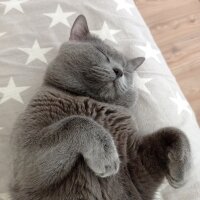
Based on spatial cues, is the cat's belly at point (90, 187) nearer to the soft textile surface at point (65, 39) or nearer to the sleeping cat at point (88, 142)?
the sleeping cat at point (88, 142)

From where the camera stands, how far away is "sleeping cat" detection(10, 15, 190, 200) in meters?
1.05

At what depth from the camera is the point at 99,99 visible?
125 cm

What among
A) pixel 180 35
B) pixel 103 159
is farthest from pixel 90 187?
pixel 180 35

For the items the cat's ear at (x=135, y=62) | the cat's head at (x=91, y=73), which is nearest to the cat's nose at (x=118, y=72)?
the cat's head at (x=91, y=73)

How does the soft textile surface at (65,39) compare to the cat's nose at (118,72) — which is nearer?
the cat's nose at (118,72)

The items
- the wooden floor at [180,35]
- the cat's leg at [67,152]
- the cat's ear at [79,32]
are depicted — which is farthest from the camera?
the wooden floor at [180,35]

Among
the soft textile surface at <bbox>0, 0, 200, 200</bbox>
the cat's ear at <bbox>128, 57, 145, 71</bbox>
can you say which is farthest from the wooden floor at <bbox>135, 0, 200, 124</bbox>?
the cat's ear at <bbox>128, 57, 145, 71</bbox>

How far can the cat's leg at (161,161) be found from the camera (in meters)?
1.12

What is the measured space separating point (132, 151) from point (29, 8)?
835 millimetres

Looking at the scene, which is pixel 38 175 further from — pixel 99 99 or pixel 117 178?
pixel 99 99

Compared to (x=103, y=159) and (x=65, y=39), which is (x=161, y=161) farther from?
(x=65, y=39)

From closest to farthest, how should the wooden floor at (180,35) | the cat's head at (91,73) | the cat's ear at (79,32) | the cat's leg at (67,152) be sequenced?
Result: the cat's leg at (67,152) → the cat's head at (91,73) → the cat's ear at (79,32) → the wooden floor at (180,35)

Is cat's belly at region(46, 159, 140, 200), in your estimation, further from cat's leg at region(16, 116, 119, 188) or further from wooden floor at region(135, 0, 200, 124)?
wooden floor at region(135, 0, 200, 124)

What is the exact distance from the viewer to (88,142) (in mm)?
1054
